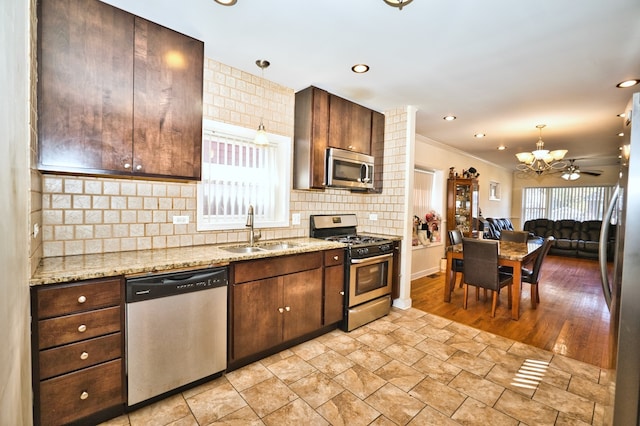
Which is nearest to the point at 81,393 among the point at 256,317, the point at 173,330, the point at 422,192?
the point at 173,330

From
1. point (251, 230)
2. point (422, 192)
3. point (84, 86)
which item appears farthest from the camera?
point (422, 192)

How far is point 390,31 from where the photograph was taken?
2068mm

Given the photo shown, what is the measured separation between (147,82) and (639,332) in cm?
299

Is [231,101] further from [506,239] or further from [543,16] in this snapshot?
[506,239]

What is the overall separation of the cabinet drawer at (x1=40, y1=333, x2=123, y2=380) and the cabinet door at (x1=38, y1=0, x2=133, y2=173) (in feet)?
3.37

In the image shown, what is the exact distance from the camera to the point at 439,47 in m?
2.26

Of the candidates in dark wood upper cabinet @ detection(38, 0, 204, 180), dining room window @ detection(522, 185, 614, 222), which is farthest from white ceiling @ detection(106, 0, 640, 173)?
dining room window @ detection(522, 185, 614, 222)

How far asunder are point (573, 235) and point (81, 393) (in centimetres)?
1021

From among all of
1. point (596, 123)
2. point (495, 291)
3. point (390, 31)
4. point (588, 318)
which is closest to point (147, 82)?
point (390, 31)

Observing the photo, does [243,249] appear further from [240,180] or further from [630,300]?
[630,300]

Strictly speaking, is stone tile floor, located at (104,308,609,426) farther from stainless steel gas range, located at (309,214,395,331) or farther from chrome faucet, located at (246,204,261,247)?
chrome faucet, located at (246,204,261,247)

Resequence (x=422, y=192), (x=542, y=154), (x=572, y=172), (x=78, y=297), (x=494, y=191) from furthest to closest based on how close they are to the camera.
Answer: (x=494, y=191)
(x=572, y=172)
(x=422, y=192)
(x=542, y=154)
(x=78, y=297)

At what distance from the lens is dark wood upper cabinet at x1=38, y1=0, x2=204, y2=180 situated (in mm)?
1653

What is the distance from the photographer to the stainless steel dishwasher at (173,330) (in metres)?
1.71
